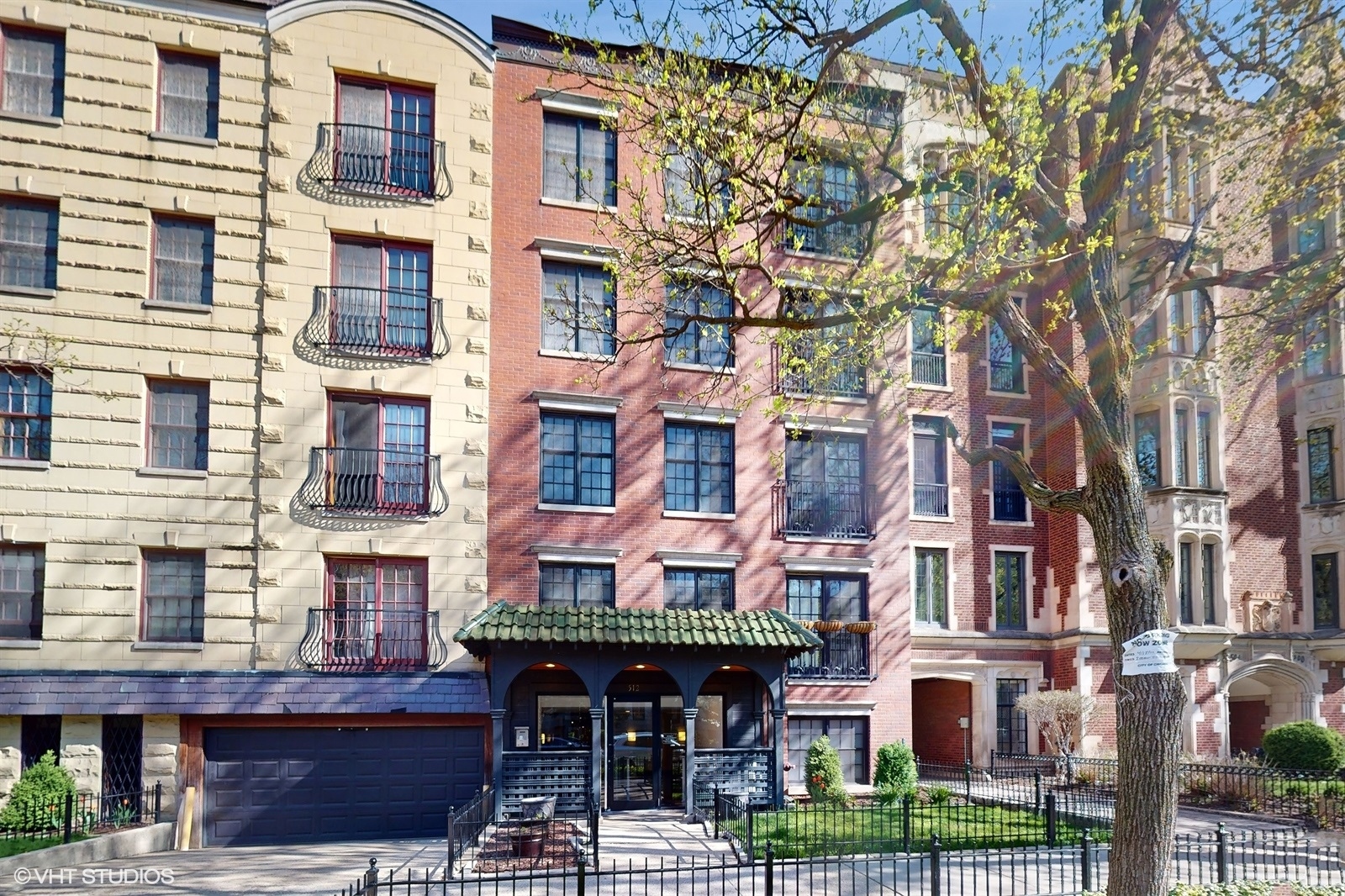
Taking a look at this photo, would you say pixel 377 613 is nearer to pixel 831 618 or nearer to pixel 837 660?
pixel 831 618

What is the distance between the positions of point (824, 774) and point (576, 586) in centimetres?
Answer: 656

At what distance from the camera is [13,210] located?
22.5 meters

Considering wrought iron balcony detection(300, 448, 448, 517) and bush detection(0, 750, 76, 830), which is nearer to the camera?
bush detection(0, 750, 76, 830)

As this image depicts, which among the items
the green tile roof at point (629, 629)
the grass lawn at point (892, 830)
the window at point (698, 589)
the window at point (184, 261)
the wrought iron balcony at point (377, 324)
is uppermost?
the window at point (184, 261)

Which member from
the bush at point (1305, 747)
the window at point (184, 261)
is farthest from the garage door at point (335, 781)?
the bush at point (1305, 747)

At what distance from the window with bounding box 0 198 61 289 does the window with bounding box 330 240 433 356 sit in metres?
5.34

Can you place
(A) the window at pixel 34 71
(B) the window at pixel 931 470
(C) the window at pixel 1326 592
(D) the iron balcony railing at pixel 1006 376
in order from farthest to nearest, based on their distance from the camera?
(C) the window at pixel 1326 592, (D) the iron balcony railing at pixel 1006 376, (B) the window at pixel 931 470, (A) the window at pixel 34 71

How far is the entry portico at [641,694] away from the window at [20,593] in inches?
317

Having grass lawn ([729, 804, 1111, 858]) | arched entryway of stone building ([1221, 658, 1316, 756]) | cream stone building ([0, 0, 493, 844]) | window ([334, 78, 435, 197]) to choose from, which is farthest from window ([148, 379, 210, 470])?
arched entryway of stone building ([1221, 658, 1316, 756])

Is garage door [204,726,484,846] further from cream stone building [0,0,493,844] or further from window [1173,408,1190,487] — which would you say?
window [1173,408,1190,487]

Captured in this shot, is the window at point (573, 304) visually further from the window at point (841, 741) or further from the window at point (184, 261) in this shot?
the window at point (841, 741)

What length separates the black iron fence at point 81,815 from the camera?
19328mm

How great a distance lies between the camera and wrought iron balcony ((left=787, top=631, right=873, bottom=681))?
26156 millimetres

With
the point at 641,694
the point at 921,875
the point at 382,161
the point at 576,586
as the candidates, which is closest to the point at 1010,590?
the point at 641,694
